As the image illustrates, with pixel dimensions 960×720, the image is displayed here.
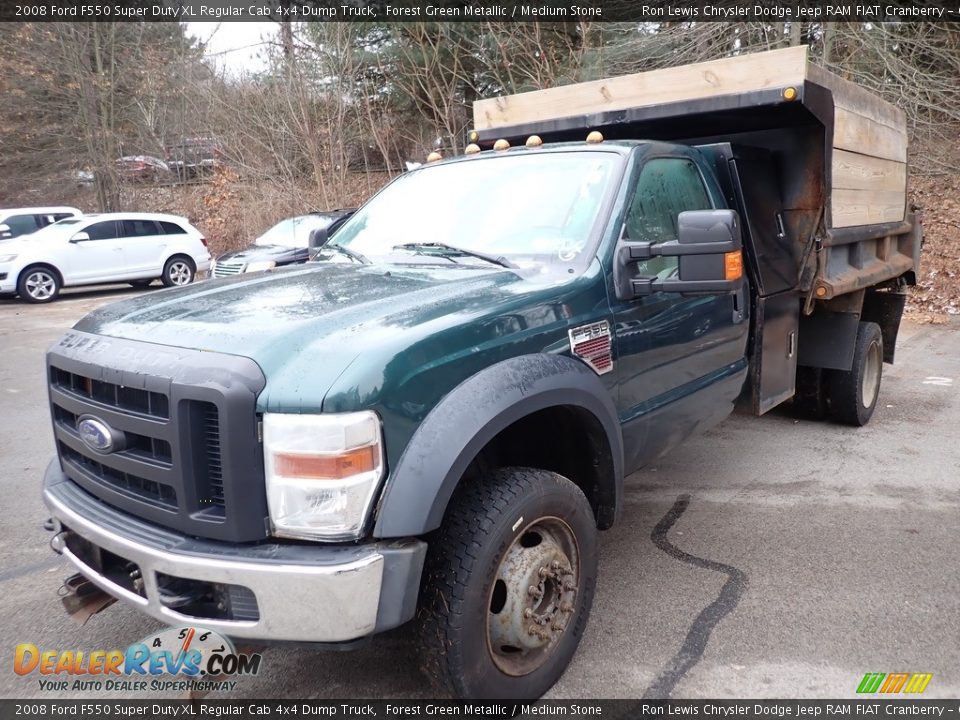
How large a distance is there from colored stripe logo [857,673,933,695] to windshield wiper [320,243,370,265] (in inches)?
104

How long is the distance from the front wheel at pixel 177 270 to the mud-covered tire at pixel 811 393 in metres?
13.3

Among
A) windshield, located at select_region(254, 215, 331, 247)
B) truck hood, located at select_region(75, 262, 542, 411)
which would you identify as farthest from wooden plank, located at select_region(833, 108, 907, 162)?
windshield, located at select_region(254, 215, 331, 247)

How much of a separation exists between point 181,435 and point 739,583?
259 cm

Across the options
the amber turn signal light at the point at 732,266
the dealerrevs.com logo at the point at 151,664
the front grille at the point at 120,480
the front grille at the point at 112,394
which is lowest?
the dealerrevs.com logo at the point at 151,664

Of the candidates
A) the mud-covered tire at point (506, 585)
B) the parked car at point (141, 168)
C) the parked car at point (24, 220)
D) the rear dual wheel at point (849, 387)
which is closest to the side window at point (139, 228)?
the parked car at point (24, 220)

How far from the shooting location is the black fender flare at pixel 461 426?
7.04 feet

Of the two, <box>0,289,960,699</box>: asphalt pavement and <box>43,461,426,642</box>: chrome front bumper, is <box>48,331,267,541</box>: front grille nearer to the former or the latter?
<box>43,461,426,642</box>: chrome front bumper

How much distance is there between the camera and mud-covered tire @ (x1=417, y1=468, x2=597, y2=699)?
2.32 m

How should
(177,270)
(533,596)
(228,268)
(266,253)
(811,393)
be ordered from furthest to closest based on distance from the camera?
(177,270) < (266,253) < (228,268) < (811,393) < (533,596)

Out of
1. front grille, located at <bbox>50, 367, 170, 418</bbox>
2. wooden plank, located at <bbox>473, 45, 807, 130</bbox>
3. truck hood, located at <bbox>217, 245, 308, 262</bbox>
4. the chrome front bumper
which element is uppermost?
wooden plank, located at <bbox>473, 45, 807, 130</bbox>

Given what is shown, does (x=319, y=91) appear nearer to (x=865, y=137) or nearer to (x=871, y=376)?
(x=865, y=137)

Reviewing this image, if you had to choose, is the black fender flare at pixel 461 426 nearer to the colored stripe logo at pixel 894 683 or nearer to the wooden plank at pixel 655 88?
the colored stripe logo at pixel 894 683

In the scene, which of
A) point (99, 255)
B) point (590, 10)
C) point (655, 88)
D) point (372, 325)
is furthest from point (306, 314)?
point (99, 255)

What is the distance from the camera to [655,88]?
15.2ft
